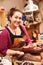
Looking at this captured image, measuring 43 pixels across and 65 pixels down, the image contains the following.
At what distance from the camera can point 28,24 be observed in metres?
1.59

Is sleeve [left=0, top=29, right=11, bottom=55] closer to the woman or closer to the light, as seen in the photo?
the woman

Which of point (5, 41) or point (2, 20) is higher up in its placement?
point (2, 20)

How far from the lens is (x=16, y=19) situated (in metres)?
1.54

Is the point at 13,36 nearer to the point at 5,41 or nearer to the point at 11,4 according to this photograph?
the point at 5,41

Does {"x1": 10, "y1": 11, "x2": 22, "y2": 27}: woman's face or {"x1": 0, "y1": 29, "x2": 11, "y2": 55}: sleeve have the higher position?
{"x1": 10, "y1": 11, "x2": 22, "y2": 27}: woman's face

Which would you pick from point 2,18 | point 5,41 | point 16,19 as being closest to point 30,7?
point 16,19

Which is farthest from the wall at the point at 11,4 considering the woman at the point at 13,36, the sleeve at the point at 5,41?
the sleeve at the point at 5,41

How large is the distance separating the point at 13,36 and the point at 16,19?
0.15 m

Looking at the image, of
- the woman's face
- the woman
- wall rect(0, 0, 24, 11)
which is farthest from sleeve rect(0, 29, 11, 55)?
wall rect(0, 0, 24, 11)

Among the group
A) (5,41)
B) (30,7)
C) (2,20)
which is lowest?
(5,41)

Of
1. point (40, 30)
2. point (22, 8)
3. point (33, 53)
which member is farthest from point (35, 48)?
point (22, 8)

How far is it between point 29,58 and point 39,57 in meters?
0.09

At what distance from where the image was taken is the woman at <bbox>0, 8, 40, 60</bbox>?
1521mm

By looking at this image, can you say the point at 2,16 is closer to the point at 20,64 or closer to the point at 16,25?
the point at 16,25
